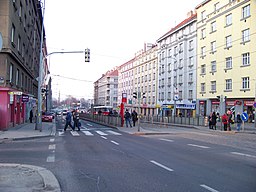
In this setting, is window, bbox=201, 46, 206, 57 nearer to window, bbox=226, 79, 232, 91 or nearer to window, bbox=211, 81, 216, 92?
window, bbox=211, 81, 216, 92

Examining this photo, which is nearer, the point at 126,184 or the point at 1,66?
the point at 126,184

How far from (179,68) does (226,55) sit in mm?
16075

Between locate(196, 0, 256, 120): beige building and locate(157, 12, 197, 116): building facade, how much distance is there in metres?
2.60

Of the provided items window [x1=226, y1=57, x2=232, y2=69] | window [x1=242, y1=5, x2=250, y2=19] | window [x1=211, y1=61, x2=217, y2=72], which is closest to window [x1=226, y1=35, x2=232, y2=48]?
window [x1=226, y1=57, x2=232, y2=69]

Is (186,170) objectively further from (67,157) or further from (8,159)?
(8,159)

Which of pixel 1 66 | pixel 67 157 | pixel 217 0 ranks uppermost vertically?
pixel 217 0

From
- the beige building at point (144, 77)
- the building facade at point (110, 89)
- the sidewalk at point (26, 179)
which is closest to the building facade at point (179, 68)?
the beige building at point (144, 77)

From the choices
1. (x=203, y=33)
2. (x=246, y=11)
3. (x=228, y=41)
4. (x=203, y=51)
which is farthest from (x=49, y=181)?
(x=203, y=33)

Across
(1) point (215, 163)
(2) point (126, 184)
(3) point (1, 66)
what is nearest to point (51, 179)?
(2) point (126, 184)

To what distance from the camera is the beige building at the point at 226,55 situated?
132 ft

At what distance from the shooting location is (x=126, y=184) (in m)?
6.91

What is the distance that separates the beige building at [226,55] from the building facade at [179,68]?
2602mm

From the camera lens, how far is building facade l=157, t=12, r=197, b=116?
55.3 meters

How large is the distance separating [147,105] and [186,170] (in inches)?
2755
